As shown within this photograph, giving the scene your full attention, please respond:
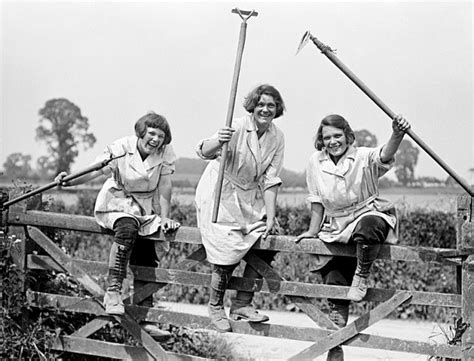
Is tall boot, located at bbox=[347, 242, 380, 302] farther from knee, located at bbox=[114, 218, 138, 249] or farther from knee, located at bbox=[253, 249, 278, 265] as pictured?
knee, located at bbox=[114, 218, 138, 249]

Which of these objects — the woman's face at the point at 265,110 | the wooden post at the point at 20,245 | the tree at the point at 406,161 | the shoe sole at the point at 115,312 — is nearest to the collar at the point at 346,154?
the woman's face at the point at 265,110

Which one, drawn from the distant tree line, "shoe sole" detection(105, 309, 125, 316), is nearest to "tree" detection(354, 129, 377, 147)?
the distant tree line

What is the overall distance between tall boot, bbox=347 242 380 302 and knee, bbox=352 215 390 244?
0.14 feet

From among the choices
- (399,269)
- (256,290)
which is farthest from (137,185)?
(399,269)

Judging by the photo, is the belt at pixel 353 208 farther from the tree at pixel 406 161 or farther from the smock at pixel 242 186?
the tree at pixel 406 161

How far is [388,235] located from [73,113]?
31.9ft

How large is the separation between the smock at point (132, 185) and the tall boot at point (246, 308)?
2.59 ft

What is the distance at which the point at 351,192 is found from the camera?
5441 mm

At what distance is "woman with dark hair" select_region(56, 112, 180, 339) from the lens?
5.80 meters

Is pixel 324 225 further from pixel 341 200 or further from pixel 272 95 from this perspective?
pixel 272 95

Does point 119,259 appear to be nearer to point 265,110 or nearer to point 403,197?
point 265,110

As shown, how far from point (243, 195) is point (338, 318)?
3.72ft

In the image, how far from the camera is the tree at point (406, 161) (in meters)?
13.4

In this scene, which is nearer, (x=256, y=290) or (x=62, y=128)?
(x=256, y=290)
